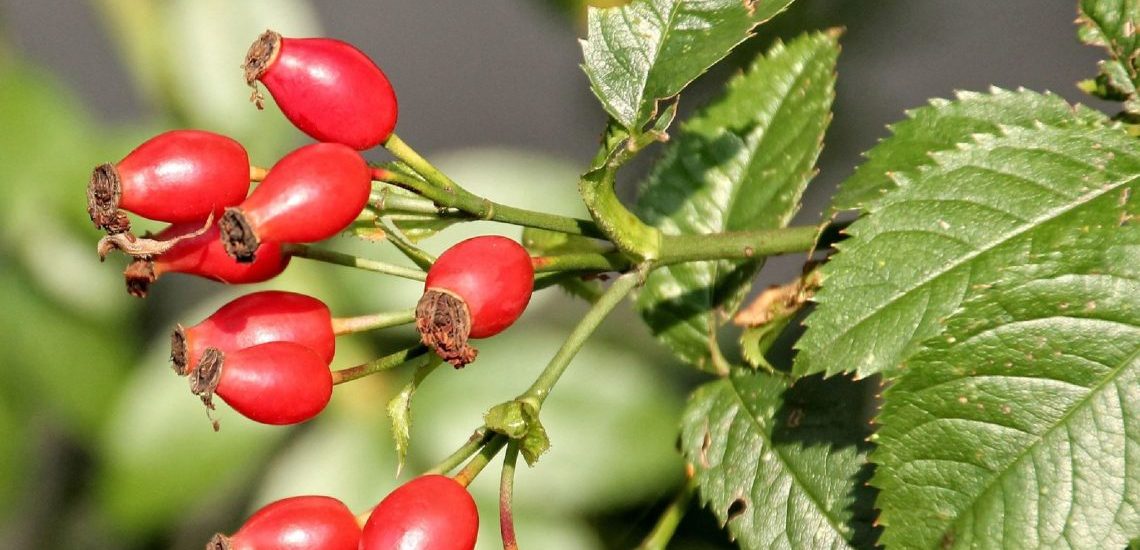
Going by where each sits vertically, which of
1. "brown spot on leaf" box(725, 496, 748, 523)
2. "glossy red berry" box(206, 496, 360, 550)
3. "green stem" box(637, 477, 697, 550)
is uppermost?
"glossy red berry" box(206, 496, 360, 550)

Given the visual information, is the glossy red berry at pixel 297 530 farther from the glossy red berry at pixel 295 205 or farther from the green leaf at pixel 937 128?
the green leaf at pixel 937 128

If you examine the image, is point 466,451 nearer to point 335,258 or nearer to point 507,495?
point 507,495

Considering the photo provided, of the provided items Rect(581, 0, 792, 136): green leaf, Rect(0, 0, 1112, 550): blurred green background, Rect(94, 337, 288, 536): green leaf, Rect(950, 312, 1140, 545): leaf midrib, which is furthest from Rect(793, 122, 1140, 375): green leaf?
Rect(94, 337, 288, 536): green leaf

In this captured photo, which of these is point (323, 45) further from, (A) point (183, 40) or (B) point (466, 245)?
(A) point (183, 40)

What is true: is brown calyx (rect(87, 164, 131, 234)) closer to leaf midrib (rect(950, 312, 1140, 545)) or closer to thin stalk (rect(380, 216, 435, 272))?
thin stalk (rect(380, 216, 435, 272))

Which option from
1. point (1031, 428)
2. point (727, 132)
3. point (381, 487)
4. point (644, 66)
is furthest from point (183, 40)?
point (1031, 428)

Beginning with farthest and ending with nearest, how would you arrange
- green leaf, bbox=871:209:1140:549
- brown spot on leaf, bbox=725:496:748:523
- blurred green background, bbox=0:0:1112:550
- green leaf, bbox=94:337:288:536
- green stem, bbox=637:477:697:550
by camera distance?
green leaf, bbox=94:337:288:536
blurred green background, bbox=0:0:1112:550
green stem, bbox=637:477:697:550
brown spot on leaf, bbox=725:496:748:523
green leaf, bbox=871:209:1140:549
